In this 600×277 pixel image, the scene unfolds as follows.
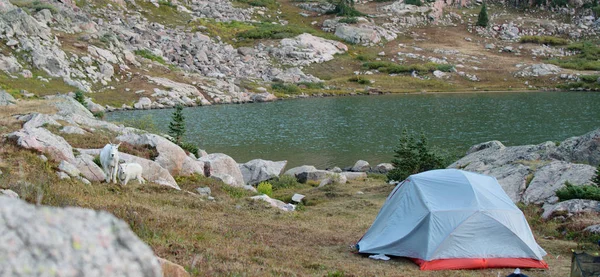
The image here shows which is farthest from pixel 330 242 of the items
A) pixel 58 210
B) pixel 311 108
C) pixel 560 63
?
pixel 560 63

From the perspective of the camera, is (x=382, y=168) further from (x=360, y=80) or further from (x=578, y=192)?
(x=360, y=80)

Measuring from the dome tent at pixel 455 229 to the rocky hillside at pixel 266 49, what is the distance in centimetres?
5142

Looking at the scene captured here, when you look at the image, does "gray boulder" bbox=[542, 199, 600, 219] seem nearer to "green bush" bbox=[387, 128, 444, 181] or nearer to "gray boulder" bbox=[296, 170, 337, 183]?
"green bush" bbox=[387, 128, 444, 181]

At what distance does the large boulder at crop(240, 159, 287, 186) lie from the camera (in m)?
34.8

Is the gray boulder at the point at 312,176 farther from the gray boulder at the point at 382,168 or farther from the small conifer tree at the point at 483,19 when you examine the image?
the small conifer tree at the point at 483,19

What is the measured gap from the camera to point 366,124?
64750 mm

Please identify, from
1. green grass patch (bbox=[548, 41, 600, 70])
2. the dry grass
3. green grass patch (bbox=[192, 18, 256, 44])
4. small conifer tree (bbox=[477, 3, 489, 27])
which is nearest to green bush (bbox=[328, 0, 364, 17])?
green grass patch (bbox=[192, 18, 256, 44])

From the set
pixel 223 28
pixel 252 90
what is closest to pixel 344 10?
pixel 223 28

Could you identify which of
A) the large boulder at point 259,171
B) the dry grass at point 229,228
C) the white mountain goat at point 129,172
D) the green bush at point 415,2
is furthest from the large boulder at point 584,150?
the green bush at point 415,2

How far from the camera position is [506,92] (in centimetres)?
10725

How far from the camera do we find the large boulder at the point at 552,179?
21788 millimetres

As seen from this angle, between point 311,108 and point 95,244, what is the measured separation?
262ft

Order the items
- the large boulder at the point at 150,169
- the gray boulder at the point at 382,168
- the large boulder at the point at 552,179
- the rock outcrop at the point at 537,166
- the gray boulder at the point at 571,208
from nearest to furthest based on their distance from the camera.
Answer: the gray boulder at the point at 571,208
the large boulder at the point at 552,179
the large boulder at the point at 150,169
the rock outcrop at the point at 537,166
the gray boulder at the point at 382,168

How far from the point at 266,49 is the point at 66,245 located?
122 metres
